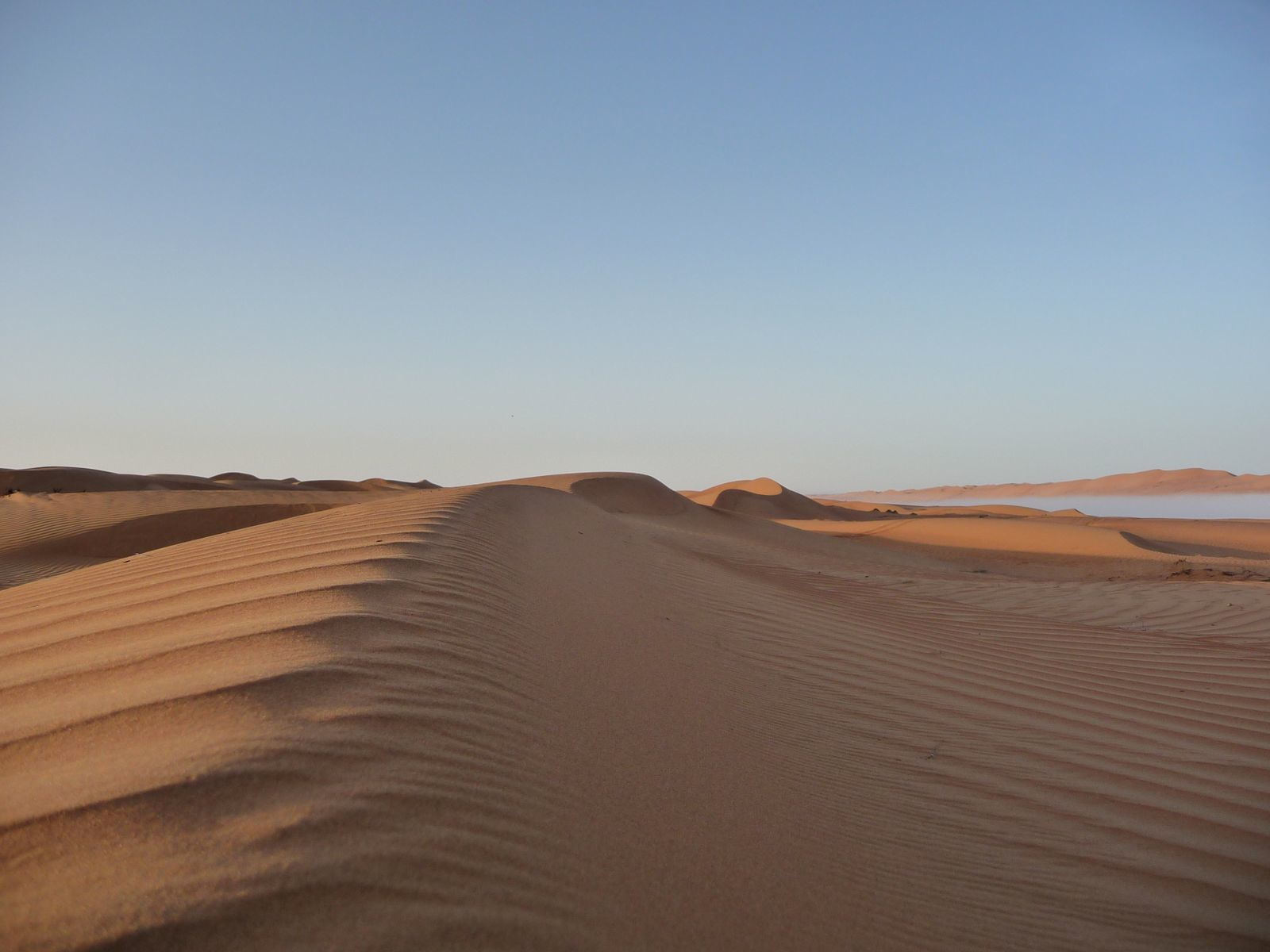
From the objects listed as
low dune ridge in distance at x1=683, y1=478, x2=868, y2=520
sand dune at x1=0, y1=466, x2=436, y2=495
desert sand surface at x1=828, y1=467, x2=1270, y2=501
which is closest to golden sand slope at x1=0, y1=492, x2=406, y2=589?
sand dune at x1=0, y1=466, x2=436, y2=495

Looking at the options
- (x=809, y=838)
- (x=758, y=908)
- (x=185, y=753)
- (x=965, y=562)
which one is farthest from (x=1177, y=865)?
(x=965, y=562)

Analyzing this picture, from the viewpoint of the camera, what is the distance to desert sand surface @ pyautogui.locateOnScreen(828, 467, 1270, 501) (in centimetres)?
7669

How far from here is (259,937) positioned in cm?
102

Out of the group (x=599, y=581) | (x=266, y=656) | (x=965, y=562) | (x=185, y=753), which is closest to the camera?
(x=185, y=753)

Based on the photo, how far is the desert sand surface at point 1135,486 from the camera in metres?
76.7

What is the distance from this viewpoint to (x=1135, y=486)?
3723 inches

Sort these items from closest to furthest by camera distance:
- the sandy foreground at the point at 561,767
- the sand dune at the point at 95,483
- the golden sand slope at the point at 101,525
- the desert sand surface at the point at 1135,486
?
the sandy foreground at the point at 561,767, the golden sand slope at the point at 101,525, the sand dune at the point at 95,483, the desert sand surface at the point at 1135,486

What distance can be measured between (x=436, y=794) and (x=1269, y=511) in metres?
45.0

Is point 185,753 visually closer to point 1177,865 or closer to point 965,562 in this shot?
point 1177,865

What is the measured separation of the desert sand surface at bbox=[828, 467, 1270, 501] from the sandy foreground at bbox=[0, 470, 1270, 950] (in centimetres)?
8170

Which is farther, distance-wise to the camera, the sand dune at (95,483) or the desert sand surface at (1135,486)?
the desert sand surface at (1135,486)

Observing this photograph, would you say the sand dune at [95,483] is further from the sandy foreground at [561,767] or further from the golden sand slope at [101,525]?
the sandy foreground at [561,767]

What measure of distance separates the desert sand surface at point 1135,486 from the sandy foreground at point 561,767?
8170cm

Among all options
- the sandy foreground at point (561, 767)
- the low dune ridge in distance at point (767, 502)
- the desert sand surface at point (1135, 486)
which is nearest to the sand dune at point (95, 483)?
the low dune ridge in distance at point (767, 502)
